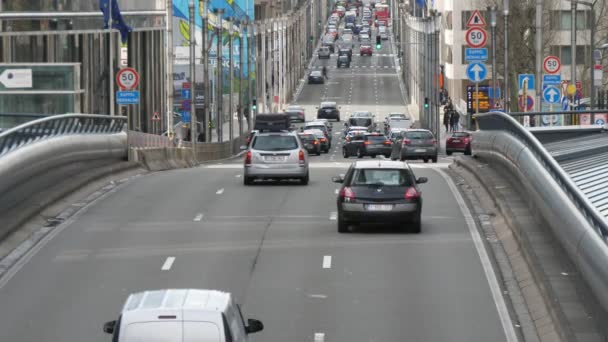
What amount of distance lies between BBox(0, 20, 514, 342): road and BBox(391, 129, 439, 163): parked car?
27447 mm

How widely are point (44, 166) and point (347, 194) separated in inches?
266

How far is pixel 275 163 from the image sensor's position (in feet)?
125

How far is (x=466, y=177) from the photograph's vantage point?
126 ft

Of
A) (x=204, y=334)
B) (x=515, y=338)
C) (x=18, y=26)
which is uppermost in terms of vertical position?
(x=18, y=26)

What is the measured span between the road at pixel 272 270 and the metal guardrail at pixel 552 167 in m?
1.87

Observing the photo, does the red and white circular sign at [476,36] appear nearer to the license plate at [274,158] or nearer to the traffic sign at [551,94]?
the traffic sign at [551,94]

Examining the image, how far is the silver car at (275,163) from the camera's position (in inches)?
1495

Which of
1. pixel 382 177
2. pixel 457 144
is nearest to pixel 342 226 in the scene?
pixel 382 177

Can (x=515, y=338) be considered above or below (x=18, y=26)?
below

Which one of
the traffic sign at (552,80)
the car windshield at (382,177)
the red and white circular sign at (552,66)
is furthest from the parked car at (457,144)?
the car windshield at (382,177)

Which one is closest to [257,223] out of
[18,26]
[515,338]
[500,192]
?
[500,192]

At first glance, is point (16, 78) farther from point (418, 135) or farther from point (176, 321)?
point (176, 321)

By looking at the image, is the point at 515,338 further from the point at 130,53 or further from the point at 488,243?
the point at 130,53

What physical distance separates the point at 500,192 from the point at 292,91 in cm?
13054
